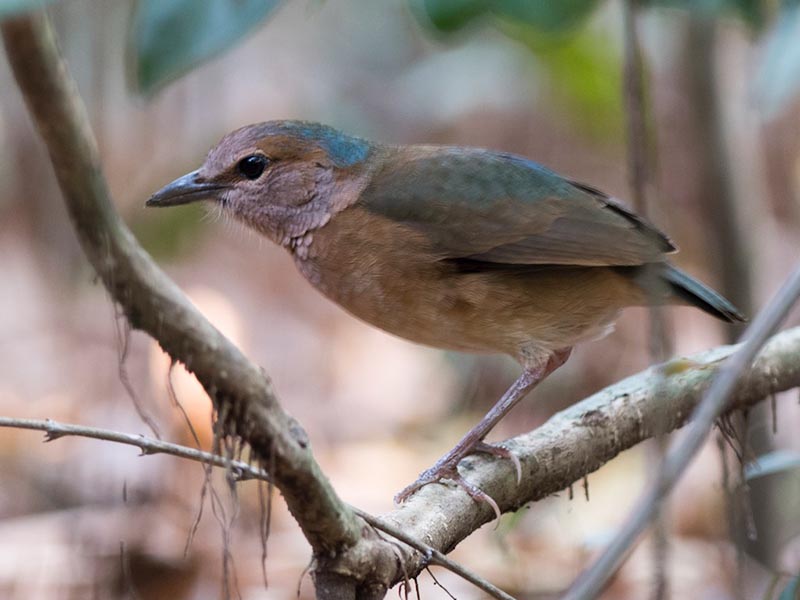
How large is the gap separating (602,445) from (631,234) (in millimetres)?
684

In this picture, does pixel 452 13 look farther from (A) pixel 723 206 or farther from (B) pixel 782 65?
(A) pixel 723 206

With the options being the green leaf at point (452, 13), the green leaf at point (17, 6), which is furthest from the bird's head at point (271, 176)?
the green leaf at point (17, 6)

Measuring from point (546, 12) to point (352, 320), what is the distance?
536 centimetres

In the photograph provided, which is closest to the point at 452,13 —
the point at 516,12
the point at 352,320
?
the point at 516,12

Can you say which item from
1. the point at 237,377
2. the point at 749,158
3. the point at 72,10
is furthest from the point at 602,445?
the point at 72,10

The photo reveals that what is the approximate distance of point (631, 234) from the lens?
3395mm

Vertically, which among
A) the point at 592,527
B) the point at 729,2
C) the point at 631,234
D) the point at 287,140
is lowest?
the point at 592,527

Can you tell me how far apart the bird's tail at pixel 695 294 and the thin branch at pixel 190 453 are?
1.45 m

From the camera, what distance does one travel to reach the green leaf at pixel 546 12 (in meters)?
3.29

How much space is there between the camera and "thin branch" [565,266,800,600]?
4.56ft

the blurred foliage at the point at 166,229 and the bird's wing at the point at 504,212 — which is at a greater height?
the blurred foliage at the point at 166,229

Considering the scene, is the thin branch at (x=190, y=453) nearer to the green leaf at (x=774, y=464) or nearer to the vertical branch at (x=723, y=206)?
the green leaf at (x=774, y=464)

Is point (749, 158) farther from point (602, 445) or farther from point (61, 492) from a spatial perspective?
point (61, 492)

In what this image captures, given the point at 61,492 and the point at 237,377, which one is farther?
the point at 61,492
